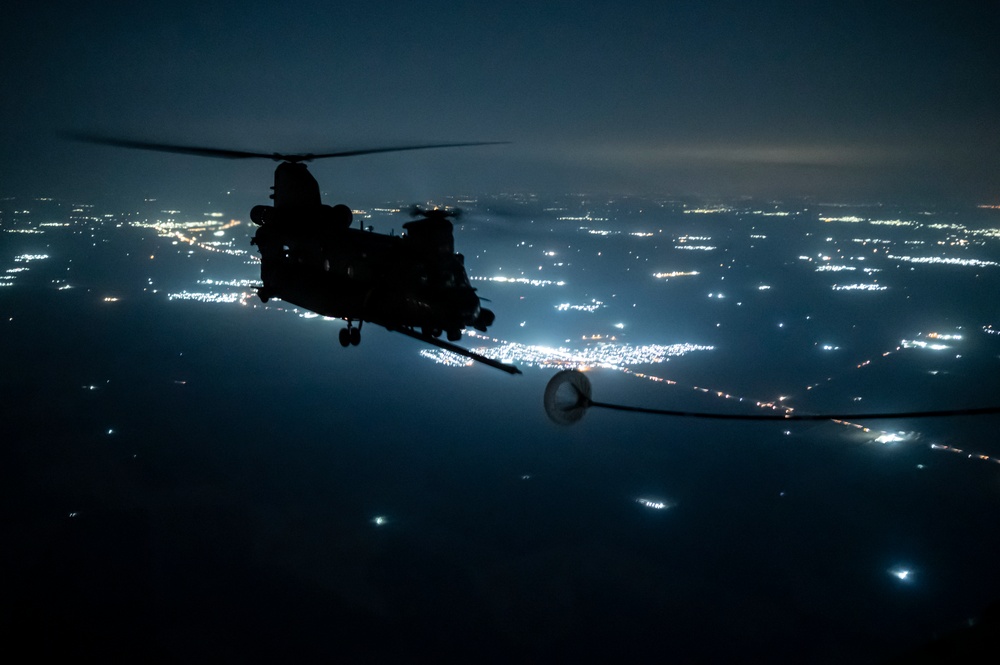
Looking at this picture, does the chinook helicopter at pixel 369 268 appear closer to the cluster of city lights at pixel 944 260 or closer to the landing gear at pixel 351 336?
the landing gear at pixel 351 336

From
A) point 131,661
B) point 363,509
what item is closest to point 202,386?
point 363,509

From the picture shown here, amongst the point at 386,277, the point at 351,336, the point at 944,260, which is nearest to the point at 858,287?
the point at 944,260

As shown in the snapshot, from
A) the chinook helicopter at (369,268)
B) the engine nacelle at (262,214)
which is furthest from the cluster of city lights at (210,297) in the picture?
the chinook helicopter at (369,268)

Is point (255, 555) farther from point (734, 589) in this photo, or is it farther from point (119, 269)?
point (119, 269)

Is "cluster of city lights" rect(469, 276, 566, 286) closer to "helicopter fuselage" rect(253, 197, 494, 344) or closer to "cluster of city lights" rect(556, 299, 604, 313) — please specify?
"cluster of city lights" rect(556, 299, 604, 313)

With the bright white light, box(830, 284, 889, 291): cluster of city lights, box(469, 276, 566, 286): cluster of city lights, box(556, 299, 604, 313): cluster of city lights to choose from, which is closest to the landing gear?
the bright white light

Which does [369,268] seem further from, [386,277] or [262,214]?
[262,214]
